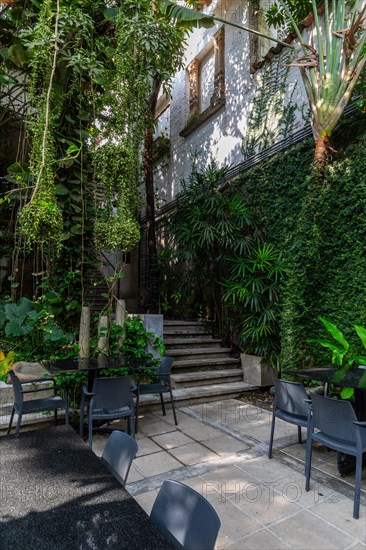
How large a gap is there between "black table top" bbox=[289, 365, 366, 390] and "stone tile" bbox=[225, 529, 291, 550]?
3.85ft

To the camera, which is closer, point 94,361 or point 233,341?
point 94,361

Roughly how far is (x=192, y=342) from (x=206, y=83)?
6.09 meters

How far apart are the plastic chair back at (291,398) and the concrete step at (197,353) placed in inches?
106

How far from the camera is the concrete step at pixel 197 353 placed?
5652 millimetres

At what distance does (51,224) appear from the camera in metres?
3.17

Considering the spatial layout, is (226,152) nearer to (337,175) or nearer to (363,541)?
(337,175)

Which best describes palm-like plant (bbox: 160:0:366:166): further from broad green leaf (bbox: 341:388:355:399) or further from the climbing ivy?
broad green leaf (bbox: 341:388:355:399)

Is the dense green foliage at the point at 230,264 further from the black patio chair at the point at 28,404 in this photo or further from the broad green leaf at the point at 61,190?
the black patio chair at the point at 28,404

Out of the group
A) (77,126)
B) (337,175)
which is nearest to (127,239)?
(77,126)

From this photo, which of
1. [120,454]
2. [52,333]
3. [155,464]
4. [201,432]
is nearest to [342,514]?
[155,464]

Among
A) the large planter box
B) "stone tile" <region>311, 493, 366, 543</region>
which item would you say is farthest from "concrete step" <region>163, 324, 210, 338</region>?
"stone tile" <region>311, 493, 366, 543</region>

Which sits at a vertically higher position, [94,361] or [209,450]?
[94,361]

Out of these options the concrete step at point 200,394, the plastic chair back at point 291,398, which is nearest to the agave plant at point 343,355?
the plastic chair back at point 291,398

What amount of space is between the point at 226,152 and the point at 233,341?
3832 millimetres
